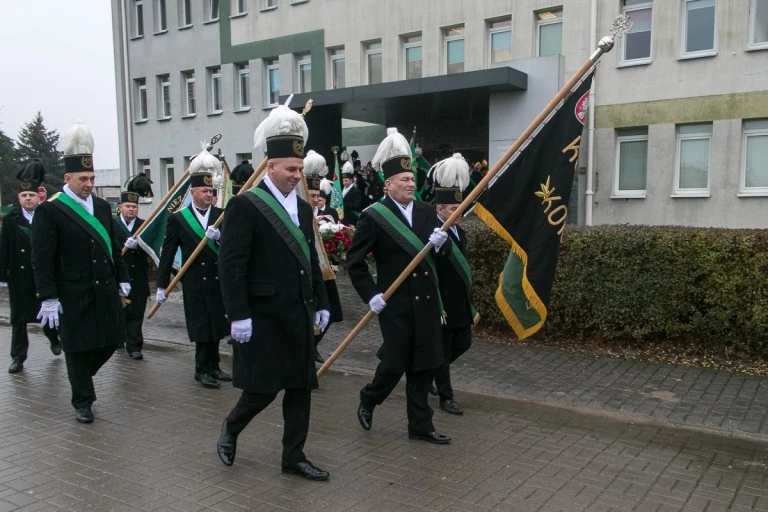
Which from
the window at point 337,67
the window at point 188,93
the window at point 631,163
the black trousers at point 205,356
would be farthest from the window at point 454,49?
the black trousers at point 205,356

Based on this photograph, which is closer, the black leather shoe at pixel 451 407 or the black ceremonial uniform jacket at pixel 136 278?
the black leather shoe at pixel 451 407

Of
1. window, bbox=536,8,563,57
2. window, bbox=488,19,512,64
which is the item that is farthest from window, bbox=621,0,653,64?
window, bbox=488,19,512,64

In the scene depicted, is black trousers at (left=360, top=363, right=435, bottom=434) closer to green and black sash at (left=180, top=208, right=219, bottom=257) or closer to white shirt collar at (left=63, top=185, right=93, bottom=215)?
green and black sash at (left=180, top=208, right=219, bottom=257)

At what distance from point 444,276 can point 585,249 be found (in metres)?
3.12

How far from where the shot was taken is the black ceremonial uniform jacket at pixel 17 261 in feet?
25.8

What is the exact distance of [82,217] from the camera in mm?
5914

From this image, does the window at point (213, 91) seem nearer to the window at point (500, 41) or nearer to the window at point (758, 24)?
the window at point (500, 41)

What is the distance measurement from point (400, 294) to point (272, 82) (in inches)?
908

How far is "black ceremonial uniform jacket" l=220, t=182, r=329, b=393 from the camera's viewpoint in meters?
4.42

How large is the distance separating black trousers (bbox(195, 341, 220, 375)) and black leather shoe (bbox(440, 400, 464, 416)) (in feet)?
8.40

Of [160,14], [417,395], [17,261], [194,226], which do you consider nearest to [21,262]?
[17,261]

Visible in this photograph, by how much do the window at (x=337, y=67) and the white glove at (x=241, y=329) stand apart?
2085cm

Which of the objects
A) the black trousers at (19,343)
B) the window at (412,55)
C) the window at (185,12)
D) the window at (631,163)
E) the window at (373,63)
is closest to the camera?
A: the black trousers at (19,343)

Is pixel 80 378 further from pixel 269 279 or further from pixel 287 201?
pixel 287 201
